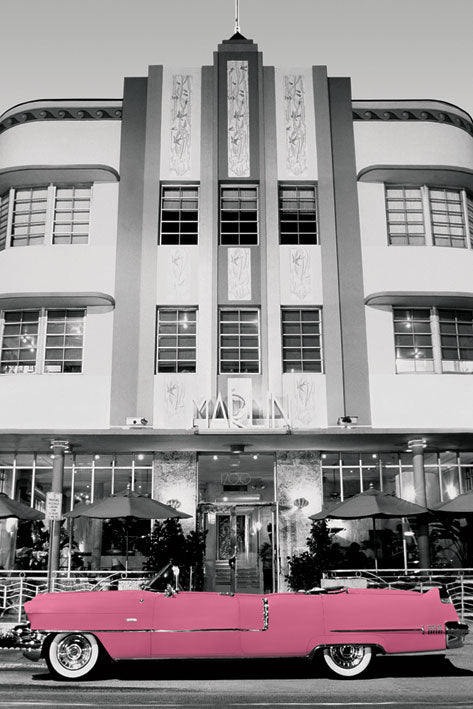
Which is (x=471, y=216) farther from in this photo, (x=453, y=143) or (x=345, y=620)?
(x=345, y=620)

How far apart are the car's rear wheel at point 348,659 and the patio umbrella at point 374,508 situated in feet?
21.8

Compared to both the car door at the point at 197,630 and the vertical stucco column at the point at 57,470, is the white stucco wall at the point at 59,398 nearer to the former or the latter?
the vertical stucco column at the point at 57,470

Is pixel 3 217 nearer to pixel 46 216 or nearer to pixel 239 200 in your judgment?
pixel 46 216

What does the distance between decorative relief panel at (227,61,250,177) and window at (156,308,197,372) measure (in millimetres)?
4291

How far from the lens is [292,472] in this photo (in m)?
19.5

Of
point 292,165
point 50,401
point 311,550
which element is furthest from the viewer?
point 292,165

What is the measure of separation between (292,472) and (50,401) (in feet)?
21.3

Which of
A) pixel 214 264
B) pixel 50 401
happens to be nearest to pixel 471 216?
pixel 214 264

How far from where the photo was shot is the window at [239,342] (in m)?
19.6

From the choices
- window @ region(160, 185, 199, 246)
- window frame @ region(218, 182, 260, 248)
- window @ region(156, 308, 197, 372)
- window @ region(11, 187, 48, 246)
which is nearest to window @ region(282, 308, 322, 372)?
window frame @ region(218, 182, 260, 248)

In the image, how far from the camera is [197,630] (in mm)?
9336

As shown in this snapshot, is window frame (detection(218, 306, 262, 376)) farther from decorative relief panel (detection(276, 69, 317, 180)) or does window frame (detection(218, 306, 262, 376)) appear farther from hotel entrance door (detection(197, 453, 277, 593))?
decorative relief panel (detection(276, 69, 317, 180))

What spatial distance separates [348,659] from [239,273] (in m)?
12.3

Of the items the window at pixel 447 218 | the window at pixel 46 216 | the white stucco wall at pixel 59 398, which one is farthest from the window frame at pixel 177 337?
the window at pixel 447 218
